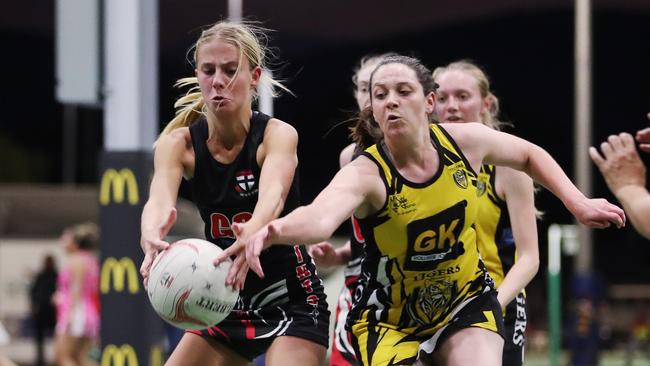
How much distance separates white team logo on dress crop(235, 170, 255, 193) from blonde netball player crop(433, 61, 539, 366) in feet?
3.18

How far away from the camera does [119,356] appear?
6.61m

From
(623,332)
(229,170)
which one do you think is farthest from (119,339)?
(623,332)

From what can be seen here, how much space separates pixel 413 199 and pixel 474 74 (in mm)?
1618

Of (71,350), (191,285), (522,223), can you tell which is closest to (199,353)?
(191,285)

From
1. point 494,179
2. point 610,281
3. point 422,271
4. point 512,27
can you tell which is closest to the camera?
point 422,271

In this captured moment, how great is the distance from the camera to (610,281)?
30953mm

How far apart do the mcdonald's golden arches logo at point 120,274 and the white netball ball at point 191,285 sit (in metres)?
2.42

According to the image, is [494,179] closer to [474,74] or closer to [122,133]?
[474,74]

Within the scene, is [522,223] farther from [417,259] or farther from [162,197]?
[162,197]

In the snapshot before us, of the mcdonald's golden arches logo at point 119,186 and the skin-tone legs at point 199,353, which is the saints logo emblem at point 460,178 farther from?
the mcdonald's golden arches logo at point 119,186

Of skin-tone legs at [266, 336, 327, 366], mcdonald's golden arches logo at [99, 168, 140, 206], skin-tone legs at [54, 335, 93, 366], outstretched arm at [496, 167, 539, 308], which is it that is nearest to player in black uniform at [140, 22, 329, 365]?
skin-tone legs at [266, 336, 327, 366]

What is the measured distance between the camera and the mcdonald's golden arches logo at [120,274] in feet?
21.7

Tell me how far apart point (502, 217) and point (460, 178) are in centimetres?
111

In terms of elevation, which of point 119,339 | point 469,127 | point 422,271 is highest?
point 469,127
